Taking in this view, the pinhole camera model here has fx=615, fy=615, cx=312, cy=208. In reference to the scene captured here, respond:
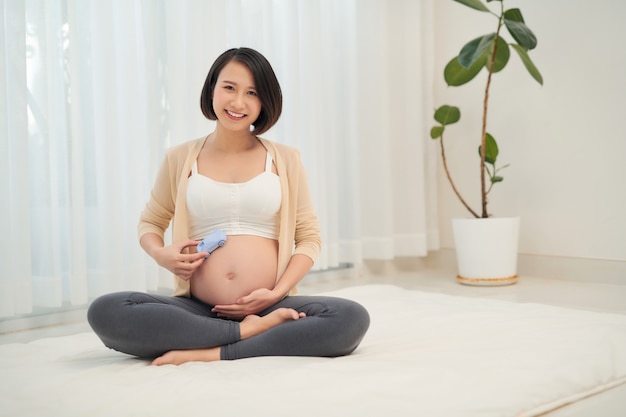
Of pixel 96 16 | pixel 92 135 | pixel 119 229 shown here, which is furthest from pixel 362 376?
pixel 96 16

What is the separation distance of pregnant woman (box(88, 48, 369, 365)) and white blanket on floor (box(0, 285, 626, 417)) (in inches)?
2.4

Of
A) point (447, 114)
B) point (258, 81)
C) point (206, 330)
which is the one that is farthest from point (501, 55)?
point (206, 330)

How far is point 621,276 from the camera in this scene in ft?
8.92

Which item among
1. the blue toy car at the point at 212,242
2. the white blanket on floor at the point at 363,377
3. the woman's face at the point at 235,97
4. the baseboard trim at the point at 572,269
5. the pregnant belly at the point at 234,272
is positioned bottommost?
the baseboard trim at the point at 572,269

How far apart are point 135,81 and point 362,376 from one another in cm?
156

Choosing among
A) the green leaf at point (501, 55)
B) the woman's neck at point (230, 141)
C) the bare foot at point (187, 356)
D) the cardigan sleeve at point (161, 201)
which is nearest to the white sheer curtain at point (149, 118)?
the green leaf at point (501, 55)

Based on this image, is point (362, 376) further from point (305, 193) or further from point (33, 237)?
point (33, 237)

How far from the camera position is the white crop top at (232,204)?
147 centimetres

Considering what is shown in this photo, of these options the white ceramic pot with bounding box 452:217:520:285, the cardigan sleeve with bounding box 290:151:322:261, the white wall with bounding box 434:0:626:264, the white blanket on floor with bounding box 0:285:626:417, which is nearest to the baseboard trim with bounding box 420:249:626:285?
the white wall with bounding box 434:0:626:264

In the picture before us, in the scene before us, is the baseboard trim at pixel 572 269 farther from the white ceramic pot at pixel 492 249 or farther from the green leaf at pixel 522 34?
the green leaf at pixel 522 34

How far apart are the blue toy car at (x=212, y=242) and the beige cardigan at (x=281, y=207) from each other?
9cm

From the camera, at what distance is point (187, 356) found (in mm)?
1313

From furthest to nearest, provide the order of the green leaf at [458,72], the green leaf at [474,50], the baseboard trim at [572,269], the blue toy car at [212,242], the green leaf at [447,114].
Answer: the green leaf at [447,114], the green leaf at [458,72], the baseboard trim at [572,269], the green leaf at [474,50], the blue toy car at [212,242]

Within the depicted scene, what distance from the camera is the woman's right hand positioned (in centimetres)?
138
